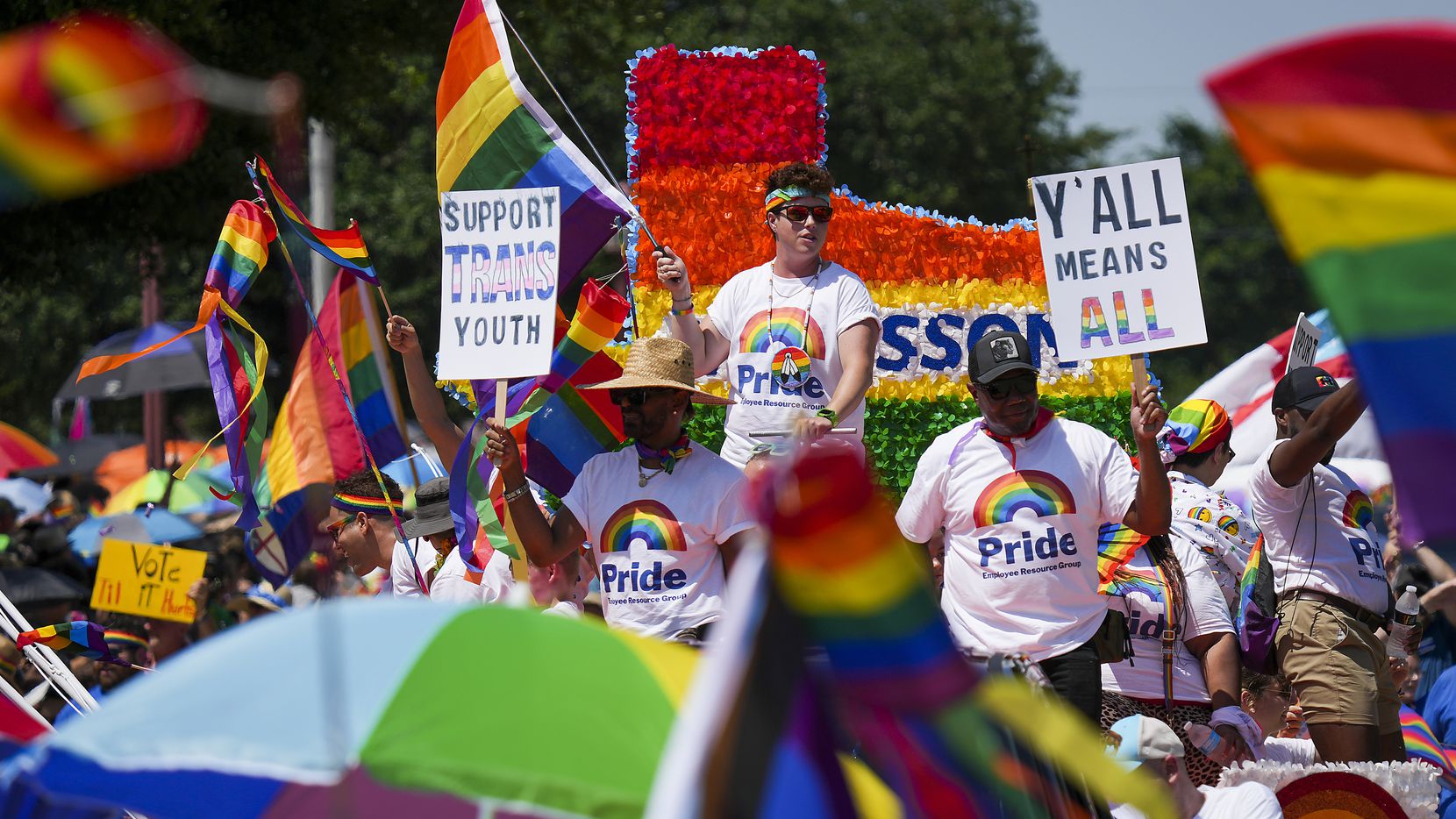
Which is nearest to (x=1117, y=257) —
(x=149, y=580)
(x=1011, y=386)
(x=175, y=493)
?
(x=1011, y=386)

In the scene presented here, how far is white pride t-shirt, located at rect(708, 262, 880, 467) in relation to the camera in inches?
272

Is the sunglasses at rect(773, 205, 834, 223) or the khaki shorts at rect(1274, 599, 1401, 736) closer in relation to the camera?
the khaki shorts at rect(1274, 599, 1401, 736)

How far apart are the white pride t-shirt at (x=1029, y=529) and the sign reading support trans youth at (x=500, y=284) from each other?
1.55m

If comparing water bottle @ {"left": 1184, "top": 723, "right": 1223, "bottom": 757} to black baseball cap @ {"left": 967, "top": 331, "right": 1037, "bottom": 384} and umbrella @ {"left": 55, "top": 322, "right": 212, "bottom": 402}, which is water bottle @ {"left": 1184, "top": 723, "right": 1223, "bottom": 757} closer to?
black baseball cap @ {"left": 967, "top": 331, "right": 1037, "bottom": 384}

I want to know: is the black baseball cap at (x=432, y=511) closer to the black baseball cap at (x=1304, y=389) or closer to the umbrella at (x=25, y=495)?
the black baseball cap at (x=1304, y=389)

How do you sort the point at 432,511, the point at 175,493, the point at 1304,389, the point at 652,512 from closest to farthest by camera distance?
the point at 652,512 < the point at 1304,389 < the point at 432,511 < the point at 175,493

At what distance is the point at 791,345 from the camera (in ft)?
22.6

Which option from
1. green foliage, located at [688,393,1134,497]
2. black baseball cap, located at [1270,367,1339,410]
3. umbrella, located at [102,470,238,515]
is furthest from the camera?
umbrella, located at [102,470,238,515]

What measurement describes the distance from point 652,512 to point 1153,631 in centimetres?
196

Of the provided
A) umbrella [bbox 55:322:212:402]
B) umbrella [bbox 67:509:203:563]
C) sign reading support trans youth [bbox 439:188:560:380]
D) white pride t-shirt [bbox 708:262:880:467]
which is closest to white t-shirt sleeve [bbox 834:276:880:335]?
white pride t-shirt [bbox 708:262:880:467]

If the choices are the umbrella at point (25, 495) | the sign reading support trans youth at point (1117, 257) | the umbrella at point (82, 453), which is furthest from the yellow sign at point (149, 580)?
the umbrella at point (82, 453)

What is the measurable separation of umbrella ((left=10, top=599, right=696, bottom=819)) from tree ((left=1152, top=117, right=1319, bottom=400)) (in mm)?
48468

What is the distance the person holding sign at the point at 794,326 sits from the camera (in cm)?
Result: 688

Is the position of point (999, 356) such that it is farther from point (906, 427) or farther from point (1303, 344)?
point (906, 427)
